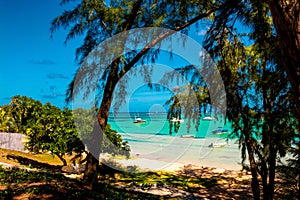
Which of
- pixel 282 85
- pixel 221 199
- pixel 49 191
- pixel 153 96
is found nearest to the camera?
pixel 282 85

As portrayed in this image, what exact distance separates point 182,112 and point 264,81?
7.12 feet

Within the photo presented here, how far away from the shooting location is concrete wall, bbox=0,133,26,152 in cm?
1092

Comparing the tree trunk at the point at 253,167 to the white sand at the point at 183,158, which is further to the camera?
the white sand at the point at 183,158

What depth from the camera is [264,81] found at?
14.5 ft

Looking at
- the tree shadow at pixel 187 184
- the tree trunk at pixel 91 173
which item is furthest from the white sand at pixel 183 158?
the tree trunk at pixel 91 173

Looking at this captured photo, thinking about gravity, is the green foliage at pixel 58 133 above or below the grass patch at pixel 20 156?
above

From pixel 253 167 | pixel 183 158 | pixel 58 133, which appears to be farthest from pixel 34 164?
pixel 183 158

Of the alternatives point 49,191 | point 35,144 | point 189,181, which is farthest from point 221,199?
point 35,144

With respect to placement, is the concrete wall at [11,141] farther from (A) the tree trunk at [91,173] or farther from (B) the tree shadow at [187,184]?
(A) the tree trunk at [91,173]

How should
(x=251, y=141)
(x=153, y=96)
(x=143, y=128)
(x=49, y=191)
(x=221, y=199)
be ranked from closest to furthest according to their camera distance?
(x=49, y=191)
(x=251, y=141)
(x=153, y=96)
(x=221, y=199)
(x=143, y=128)

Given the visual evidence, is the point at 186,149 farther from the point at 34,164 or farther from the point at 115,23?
the point at 115,23

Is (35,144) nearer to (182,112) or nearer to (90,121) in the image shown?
(90,121)

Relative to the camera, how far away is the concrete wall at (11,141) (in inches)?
430

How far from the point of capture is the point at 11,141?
10992 millimetres
